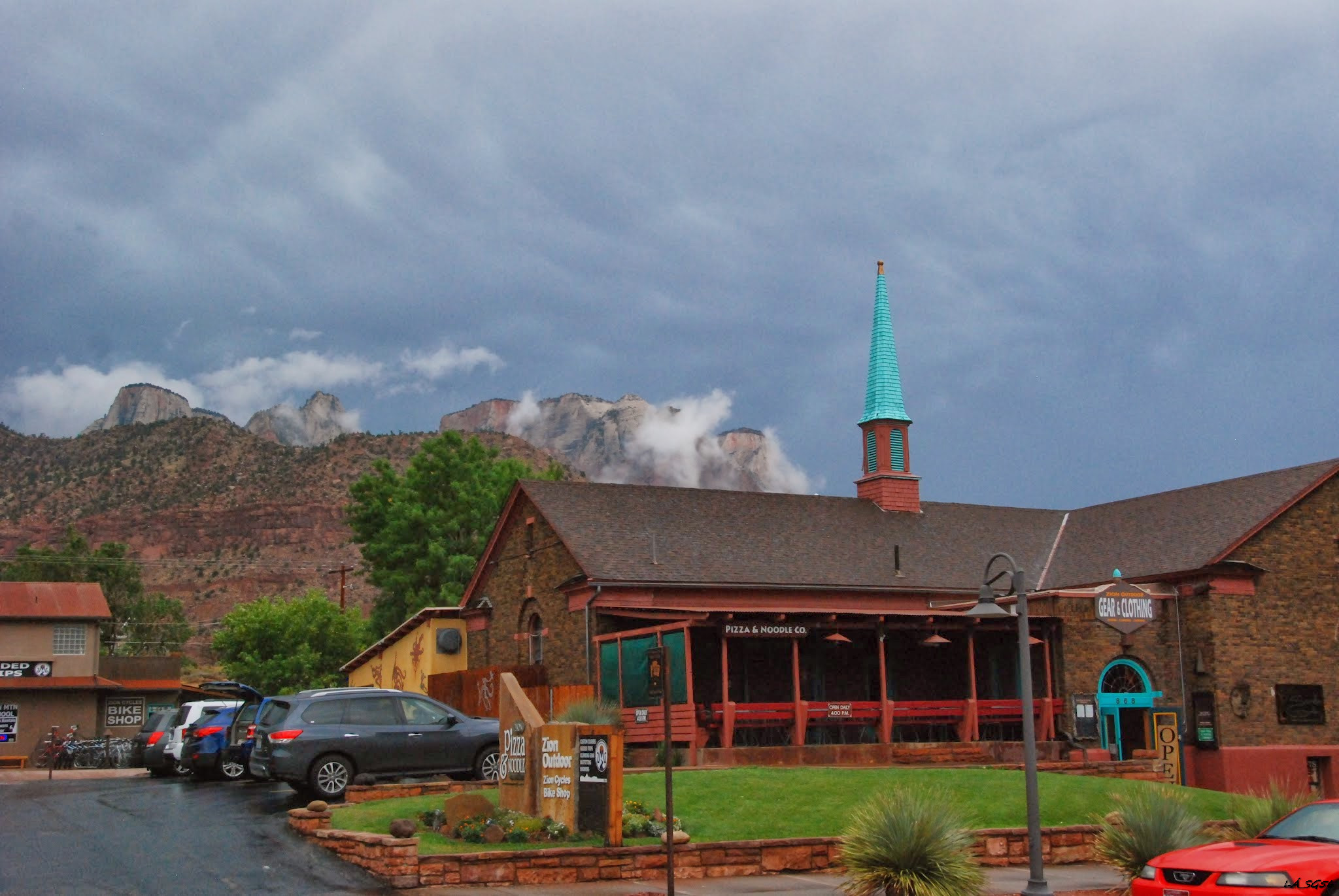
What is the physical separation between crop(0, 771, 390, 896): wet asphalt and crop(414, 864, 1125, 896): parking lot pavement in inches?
66.9

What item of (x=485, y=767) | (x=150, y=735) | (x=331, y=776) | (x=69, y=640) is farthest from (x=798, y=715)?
(x=69, y=640)

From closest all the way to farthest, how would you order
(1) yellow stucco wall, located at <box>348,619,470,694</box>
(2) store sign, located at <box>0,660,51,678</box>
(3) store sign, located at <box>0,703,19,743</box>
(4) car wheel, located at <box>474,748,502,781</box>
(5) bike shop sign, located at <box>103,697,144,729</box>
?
(4) car wheel, located at <box>474,748,502,781</box> < (1) yellow stucco wall, located at <box>348,619,470,694</box> < (2) store sign, located at <box>0,660,51,678</box> < (3) store sign, located at <box>0,703,19,743</box> < (5) bike shop sign, located at <box>103,697,144,729</box>

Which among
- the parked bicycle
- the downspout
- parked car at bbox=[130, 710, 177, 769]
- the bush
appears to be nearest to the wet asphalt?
the bush

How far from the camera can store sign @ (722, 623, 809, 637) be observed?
26.4 m

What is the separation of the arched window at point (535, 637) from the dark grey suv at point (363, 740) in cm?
1065

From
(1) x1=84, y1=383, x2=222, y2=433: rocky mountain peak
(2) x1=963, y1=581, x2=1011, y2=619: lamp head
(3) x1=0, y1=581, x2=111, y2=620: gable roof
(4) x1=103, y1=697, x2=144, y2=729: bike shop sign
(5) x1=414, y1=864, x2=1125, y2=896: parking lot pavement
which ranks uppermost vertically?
(1) x1=84, y1=383, x2=222, y2=433: rocky mountain peak

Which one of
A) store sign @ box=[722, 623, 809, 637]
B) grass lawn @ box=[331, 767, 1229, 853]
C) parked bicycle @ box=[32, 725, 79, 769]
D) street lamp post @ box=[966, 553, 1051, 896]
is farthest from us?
parked bicycle @ box=[32, 725, 79, 769]

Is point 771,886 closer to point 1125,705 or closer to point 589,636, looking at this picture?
point 589,636

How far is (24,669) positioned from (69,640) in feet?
5.40

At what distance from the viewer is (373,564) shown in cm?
5378

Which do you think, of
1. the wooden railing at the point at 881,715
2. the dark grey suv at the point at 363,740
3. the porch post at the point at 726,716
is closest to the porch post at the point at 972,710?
the wooden railing at the point at 881,715

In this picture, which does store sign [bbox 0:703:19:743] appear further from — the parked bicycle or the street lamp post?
the street lamp post

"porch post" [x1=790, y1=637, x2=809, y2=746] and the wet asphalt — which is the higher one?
"porch post" [x1=790, y1=637, x2=809, y2=746]

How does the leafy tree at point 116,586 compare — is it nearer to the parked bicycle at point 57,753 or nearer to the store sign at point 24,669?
the store sign at point 24,669
